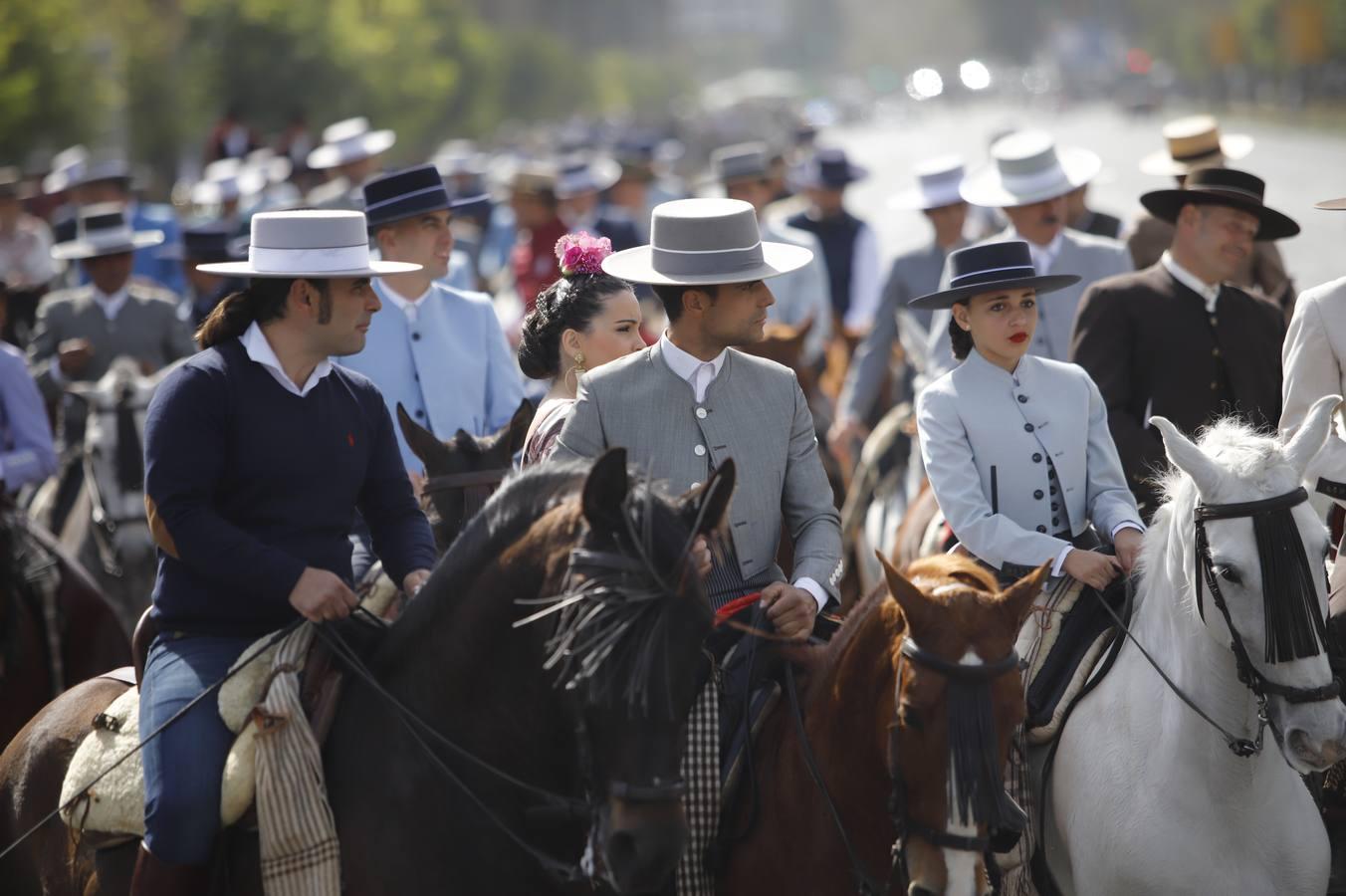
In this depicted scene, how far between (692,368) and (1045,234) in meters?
4.21

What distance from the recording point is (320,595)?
4.75 meters

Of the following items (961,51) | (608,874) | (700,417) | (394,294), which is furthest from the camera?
(961,51)

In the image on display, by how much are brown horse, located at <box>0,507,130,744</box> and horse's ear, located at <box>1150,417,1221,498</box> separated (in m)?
5.29

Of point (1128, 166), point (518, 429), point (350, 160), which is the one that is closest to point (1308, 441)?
point (518, 429)

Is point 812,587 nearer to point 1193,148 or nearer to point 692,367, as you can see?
point 692,367

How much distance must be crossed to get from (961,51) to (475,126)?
147 meters

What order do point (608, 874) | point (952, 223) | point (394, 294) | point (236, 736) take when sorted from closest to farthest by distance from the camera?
point (608, 874)
point (236, 736)
point (394, 294)
point (952, 223)

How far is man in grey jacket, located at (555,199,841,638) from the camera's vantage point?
535 centimetres

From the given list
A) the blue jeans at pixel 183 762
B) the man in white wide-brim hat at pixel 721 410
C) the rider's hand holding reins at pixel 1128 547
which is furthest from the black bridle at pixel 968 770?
the blue jeans at pixel 183 762

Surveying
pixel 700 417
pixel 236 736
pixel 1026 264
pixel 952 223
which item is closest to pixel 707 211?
pixel 700 417

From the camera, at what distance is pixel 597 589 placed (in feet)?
13.4

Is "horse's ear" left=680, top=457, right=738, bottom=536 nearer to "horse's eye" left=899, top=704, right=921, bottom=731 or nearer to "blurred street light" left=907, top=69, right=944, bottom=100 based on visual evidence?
"horse's eye" left=899, top=704, right=921, bottom=731

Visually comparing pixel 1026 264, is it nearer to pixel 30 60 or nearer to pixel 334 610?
pixel 334 610

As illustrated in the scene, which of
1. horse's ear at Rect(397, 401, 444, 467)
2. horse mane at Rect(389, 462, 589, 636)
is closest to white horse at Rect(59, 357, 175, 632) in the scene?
horse's ear at Rect(397, 401, 444, 467)
